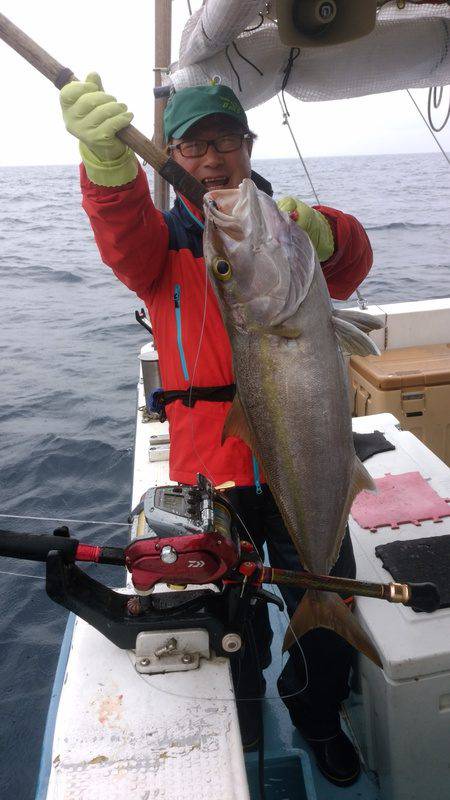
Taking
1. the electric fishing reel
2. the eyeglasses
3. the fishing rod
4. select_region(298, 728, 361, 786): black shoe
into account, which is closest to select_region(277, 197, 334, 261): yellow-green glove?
the eyeglasses

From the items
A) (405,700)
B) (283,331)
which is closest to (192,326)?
(283,331)

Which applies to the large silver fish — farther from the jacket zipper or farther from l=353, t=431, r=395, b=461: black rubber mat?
l=353, t=431, r=395, b=461: black rubber mat

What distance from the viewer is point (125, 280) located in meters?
2.26

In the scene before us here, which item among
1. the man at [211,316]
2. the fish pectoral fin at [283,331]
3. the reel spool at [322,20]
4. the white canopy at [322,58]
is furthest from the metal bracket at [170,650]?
the white canopy at [322,58]

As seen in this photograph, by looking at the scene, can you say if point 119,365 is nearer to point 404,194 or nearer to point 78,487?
point 78,487

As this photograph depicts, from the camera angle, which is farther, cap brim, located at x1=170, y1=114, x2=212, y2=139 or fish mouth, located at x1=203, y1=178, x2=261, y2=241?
cap brim, located at x1=170, y1=114, x2=212, y2=139

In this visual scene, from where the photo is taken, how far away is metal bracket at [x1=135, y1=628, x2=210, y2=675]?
1.98 m

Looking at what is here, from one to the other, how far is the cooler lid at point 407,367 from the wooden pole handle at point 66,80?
2284 millimetres

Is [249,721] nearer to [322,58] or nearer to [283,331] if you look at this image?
[283,331]

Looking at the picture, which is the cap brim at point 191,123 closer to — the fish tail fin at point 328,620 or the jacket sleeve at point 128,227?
the jacket sleeve at point 128,227

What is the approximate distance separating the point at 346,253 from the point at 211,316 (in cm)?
59

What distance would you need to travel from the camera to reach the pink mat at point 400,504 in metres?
2.76

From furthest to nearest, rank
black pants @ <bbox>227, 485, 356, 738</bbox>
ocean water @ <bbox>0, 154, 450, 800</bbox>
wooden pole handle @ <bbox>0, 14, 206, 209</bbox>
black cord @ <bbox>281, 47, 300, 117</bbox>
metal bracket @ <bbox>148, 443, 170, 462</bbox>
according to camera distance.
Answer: ocean water @ <bbox>0, 154, 450, 800</bbox> → metal bracket @ <bbox>148, 443, 170, 462</bbox> → black cord @ <bbox>281, 47, 300, 117</bbox> → black pants @ <bbox>227, 485, 356, 738</bbox> → wooden pole handle @ <bbox>0, 14, 206, 209</bbox>

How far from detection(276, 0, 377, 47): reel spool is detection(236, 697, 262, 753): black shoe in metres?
2.62
